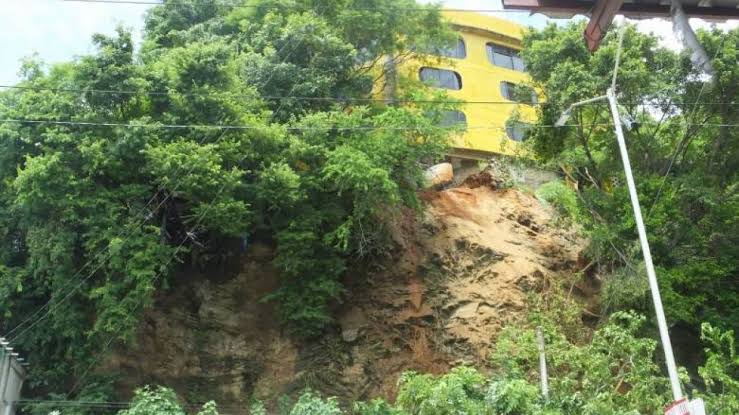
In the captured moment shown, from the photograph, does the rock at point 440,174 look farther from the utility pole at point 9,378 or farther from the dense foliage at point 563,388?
the utility pole at point 9,378

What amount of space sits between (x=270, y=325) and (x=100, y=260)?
5418 millimetres

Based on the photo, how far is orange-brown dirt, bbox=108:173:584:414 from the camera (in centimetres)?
2102

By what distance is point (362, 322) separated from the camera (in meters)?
22.2

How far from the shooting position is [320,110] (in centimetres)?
2380

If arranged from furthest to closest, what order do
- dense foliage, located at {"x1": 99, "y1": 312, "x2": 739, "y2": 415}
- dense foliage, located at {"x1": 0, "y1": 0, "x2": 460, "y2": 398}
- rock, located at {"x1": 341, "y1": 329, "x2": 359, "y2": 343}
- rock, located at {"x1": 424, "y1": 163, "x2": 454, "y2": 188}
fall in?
rock, located at {"x1": 424, "y1": 163, "x2": 454, "y2": 188}
rock, located at {"x1": 341, "y1": 329, "x2": 359, "y2": 343}
dense foliage, located at {"x1": 0, "y1": 0, "x2": 460, "y2": 398}
dense foliage, located at {"x1": 99, "y1": 312, "x2": 739, "y2": 415}

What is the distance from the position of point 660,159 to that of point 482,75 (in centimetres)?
1406

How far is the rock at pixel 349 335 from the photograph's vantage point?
2180 centimetres

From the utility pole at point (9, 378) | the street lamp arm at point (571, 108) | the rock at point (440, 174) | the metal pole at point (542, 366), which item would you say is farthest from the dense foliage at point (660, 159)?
the utility pole at point (9, 378)

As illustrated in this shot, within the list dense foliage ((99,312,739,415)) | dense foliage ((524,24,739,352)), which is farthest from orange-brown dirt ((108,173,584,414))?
dense foliage ((99,312,739,415))

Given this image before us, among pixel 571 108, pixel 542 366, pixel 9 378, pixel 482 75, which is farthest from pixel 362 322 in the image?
pixel 482 75

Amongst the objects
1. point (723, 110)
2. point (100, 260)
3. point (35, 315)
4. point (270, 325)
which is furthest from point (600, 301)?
point (35, 315)

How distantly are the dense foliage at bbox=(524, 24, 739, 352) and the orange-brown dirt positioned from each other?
2894mm

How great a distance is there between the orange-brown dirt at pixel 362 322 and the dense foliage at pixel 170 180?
1.00 metres

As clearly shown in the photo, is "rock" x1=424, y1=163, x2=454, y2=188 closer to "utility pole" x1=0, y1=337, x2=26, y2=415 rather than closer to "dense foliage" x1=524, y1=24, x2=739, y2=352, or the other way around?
"dense foliage" x1=524, y1=24, x2=739, y2=352
